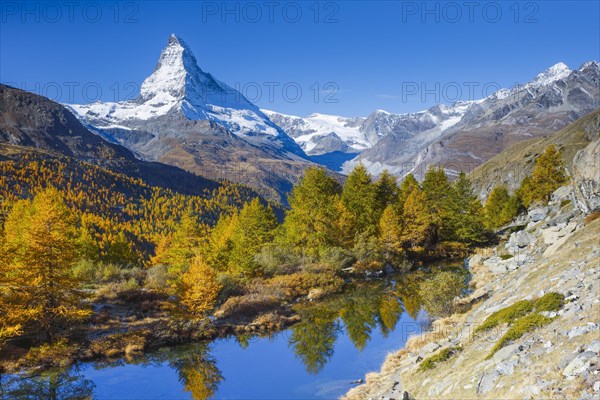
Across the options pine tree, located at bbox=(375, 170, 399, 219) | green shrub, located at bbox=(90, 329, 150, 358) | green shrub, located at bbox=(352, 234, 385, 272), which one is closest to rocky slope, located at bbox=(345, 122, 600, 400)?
green shrub, located at bbox=(90, 329, 150, 358)

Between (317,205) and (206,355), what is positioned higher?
(317,205)

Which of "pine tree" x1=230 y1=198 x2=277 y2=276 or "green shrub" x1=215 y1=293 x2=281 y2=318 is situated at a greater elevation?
"pine tree" x1=230 y1=198 x2=277 y2=276

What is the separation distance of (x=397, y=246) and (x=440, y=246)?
10.8 metres

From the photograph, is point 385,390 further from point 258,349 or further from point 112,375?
point 112,375

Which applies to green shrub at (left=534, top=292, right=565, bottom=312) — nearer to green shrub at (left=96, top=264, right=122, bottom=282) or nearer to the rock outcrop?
the rock outcrop

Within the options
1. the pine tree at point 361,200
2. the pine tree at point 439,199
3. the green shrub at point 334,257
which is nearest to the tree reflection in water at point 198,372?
the green shrub at point 334,257

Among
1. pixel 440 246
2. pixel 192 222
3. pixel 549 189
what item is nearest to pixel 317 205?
pixel 192 222

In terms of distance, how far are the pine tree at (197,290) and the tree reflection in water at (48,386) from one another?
10.6m

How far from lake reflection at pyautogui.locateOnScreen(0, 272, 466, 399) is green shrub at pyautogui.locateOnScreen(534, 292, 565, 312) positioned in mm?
12241

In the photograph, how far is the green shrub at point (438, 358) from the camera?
20.0 m

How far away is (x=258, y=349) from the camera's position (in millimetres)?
34656

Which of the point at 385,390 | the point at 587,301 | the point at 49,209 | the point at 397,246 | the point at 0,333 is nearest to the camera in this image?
the point at 587,301

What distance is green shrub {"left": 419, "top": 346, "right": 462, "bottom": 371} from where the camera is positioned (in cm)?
2002

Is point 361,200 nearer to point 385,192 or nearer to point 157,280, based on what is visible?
point 385,192
